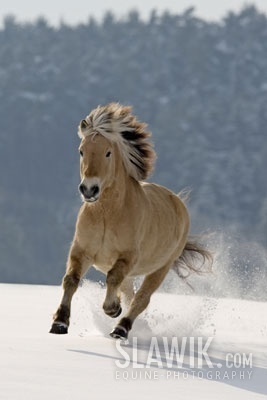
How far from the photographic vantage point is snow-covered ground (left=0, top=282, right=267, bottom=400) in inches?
239

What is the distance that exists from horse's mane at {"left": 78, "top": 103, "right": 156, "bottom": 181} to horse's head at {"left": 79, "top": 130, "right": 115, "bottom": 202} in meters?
0.09

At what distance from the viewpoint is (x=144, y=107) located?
90000 mm

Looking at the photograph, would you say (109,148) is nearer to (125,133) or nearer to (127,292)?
(125,133)

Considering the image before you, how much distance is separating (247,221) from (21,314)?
208ft

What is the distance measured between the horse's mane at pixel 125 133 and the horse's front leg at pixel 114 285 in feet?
2.67

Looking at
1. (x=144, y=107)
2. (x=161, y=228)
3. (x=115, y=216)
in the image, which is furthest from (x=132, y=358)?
(x=144, y=107)

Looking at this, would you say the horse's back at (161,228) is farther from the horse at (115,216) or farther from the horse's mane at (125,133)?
the horse's mane at (125,133)

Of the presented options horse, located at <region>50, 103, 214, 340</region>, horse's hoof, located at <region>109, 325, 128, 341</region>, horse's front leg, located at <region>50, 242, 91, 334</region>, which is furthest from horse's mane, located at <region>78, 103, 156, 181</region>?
horse's hoof, located at <region>109, 325, 128, 341</region>

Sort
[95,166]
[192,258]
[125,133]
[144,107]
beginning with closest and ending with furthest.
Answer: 1. [95,166]
2. [125,133]
3. [192,258]
4. [144,107]

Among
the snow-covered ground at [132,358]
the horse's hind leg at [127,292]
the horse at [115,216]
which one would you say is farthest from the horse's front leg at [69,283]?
the horse's hind leg at [127,292]

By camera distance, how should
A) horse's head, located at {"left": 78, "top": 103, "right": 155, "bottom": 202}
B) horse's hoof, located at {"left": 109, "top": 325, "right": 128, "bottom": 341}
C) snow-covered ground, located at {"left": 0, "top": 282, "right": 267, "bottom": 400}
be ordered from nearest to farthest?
snow-covered ground, located at {"left": 0, "top": 282, "right": 267, "bottom": 400}
horse's head, located at {"left": 78, "top": 103, "right": 155, "bottom": 202}
horse's hoof, located at {"left": 109, "top": 325, "right": 128, "bottom": 341}

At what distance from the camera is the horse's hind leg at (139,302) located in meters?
8.34

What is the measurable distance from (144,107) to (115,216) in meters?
81.9

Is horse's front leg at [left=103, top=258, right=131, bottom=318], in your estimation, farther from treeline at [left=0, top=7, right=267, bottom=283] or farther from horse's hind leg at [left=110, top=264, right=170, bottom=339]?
treeline at [left=0, top=7, right=267, bottom=283]
